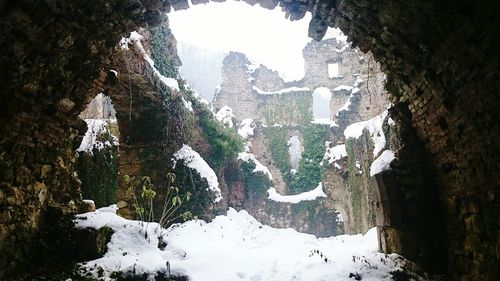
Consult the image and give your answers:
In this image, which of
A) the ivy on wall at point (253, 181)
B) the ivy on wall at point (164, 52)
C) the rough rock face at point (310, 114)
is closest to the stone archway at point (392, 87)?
the ivy on wall at point (164, 52)

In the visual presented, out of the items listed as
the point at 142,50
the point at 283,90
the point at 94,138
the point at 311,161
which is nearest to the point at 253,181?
the point at 311,161

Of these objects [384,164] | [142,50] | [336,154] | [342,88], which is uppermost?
A: [342,88]

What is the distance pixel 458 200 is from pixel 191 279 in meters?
3.83

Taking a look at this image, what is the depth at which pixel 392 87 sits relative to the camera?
6.04 metres

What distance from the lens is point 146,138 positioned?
1022 cm

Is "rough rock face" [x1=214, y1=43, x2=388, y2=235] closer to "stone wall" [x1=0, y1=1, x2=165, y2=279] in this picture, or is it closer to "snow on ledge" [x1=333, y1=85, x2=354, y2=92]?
"snow on ledge" [x1=333, y1=85, x2=354, y2=92]

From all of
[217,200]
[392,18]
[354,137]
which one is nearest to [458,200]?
[392,18]

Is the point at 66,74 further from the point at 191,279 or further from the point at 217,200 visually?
the point at 217,200

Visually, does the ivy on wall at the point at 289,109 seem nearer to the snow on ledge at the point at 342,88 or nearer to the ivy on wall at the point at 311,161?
the ivy on wall at the point at 311,161

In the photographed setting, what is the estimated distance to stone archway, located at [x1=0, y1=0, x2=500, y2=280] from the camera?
3541 millimetres

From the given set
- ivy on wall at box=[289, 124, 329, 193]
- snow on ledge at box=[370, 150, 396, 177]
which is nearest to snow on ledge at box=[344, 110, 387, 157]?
snow on ledge at box=[370, 150, 396, 177]

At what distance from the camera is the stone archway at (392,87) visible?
11.6ft

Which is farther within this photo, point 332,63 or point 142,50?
point 332,63

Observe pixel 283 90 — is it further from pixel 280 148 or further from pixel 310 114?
pixel 280 148
